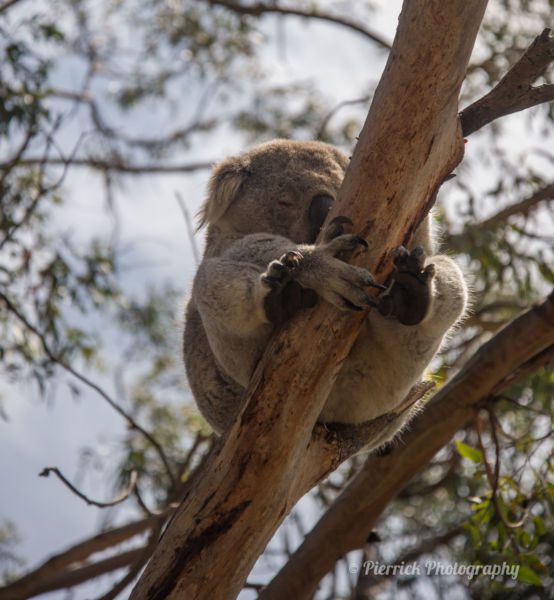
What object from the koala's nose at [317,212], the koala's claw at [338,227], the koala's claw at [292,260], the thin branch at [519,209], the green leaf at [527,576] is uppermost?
the thin branch at [519,209]

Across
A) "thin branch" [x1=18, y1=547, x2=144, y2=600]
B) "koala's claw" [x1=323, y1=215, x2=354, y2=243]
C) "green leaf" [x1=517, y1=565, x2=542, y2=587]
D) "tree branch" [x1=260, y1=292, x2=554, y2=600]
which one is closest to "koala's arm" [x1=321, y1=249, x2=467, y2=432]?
"koala's claw" [x1=323, y1=215, x2=354, y2=243]

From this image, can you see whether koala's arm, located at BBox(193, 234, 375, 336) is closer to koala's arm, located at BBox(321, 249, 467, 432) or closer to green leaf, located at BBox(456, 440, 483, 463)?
koala's arm, located at BBox(321, 249, 467, 432)

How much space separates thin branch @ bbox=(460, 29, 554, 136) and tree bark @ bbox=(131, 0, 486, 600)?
22 centimetres

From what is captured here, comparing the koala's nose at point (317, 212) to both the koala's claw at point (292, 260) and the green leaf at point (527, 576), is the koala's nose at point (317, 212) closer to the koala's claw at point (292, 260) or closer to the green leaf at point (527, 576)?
the koala's claw at point (292, 260)

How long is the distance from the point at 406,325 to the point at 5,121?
162 inches

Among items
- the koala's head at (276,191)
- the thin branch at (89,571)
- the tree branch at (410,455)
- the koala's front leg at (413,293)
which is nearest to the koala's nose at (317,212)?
the koala's head at (276,191)

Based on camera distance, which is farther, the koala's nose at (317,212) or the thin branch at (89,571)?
the thin branch at (89,571)

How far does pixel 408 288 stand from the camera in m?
2.59

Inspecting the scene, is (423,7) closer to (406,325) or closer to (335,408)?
(406,325)

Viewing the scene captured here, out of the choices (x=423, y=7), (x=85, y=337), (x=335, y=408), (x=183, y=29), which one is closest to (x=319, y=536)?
(x=335, y=408)

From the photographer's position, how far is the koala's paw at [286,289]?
8.60 ft

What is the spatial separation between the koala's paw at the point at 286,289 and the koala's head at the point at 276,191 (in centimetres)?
85

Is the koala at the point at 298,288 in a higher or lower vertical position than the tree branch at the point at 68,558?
higher

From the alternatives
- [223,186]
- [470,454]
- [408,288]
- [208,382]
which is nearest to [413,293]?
[408,288]
